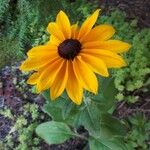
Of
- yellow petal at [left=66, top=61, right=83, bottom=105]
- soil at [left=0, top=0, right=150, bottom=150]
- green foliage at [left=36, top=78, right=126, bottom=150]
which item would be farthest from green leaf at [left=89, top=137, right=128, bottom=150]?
yellow petal at [left=66, top=61, right=83, bottom=105]

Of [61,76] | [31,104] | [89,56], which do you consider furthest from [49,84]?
[31,104]

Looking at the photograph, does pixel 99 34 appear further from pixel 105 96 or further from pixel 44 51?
pixel 105 96

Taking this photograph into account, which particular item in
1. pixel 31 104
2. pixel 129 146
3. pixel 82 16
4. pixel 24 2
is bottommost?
pixel 129 146

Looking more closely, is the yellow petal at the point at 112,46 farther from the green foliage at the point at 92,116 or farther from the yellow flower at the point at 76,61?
the green foliage at the point at 92,116

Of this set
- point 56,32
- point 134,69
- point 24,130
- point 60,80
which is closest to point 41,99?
point 24,130

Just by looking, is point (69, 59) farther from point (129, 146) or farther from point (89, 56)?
point (129, 146)

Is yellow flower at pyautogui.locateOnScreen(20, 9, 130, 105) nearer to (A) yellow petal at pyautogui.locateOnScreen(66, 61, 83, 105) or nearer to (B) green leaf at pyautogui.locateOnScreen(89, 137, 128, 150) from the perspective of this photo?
(A) yellow petal at pyautogui.locateOnScreen(66, 61, 83, 105)
